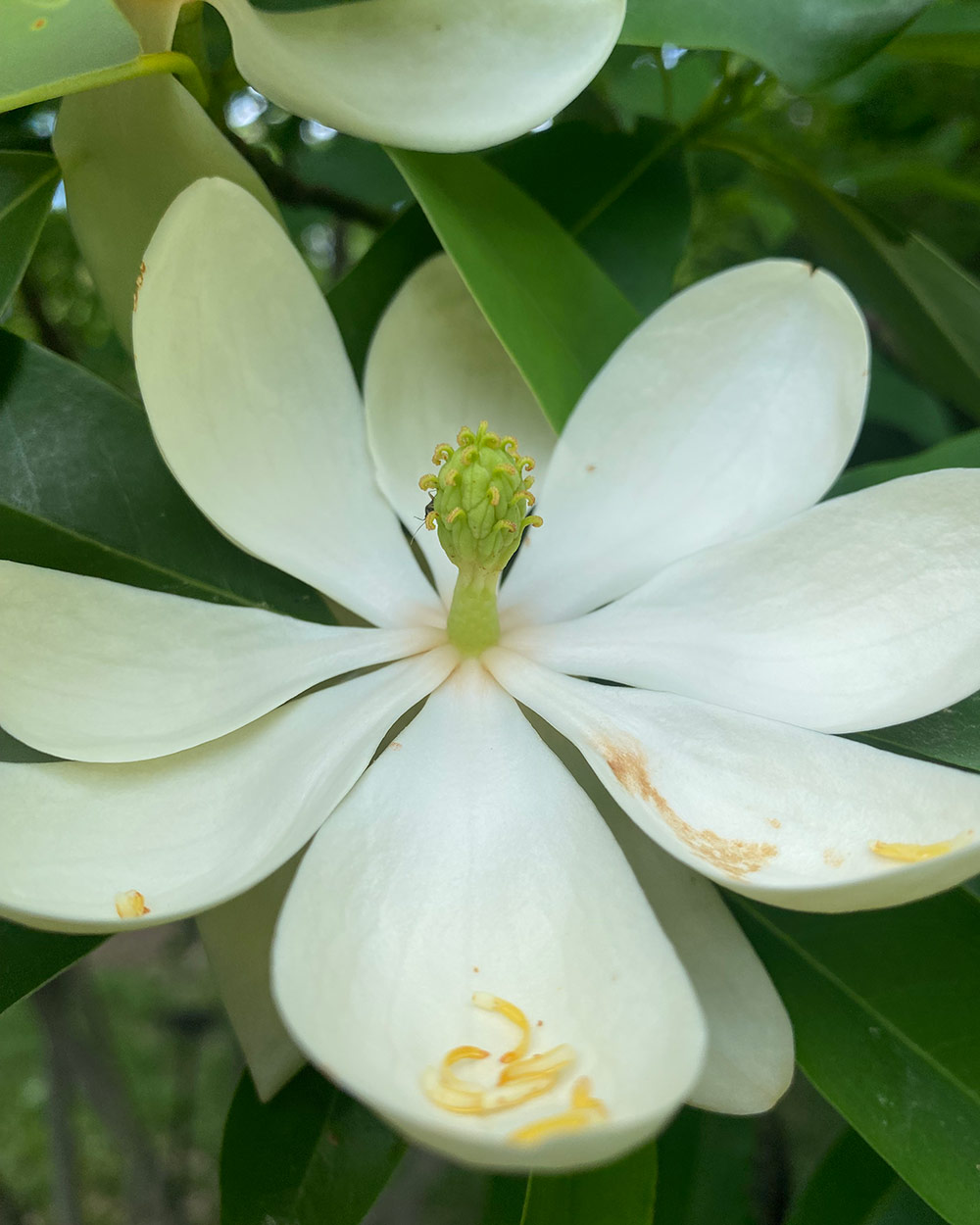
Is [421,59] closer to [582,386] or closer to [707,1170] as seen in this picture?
[582,386]

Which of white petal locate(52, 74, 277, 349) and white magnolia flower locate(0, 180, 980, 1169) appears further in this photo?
white petal locate(52, 74, 277, 349)

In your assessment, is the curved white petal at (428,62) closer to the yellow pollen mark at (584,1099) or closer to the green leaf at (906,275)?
the green leaf at (906,275)

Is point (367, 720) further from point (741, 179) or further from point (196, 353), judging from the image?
point (741, 179)

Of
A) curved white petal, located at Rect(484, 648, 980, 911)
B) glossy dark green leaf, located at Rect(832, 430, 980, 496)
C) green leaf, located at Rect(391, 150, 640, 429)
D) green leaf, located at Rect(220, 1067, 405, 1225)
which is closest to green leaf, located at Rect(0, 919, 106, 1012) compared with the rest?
green leaf, located at Rect(220, 1067, 405, 1225)

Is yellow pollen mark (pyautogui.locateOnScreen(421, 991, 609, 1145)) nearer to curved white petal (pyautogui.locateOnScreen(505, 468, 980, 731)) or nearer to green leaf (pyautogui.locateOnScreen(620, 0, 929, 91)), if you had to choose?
curved white petal (pyautogui.locateOnScreen(505, 468, 980, 731))

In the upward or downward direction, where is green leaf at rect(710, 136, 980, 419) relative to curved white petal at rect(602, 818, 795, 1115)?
upward

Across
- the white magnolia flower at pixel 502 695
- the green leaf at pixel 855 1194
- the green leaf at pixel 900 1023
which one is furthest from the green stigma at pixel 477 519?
the green leaf at pixel 855 1194

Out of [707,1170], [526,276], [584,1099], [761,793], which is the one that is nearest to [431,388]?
[526,276]
